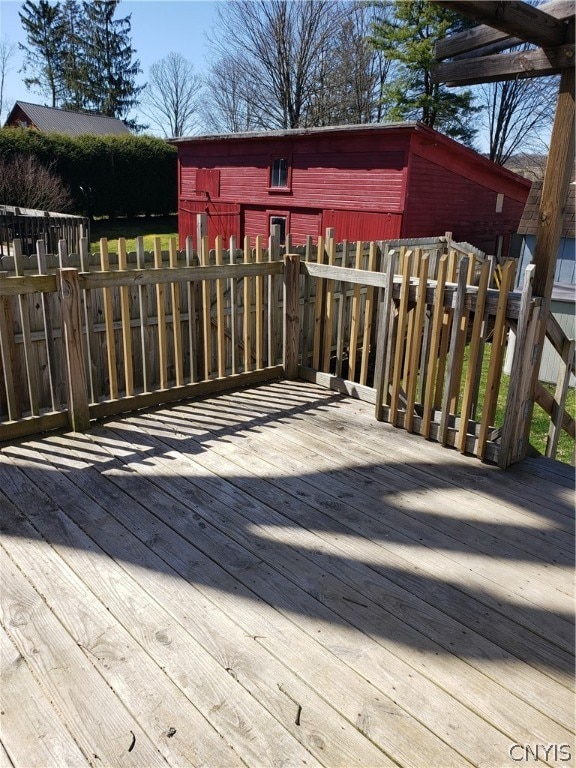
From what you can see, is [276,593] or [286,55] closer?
[276,593]

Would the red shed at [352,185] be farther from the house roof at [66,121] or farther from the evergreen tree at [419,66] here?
the house roof at [66,121]

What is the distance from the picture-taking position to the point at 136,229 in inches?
938

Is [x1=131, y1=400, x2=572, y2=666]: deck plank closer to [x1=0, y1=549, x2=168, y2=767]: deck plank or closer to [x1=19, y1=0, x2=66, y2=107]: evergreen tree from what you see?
[x1=0, y1=549, x2=168, y2=767]: deck plank

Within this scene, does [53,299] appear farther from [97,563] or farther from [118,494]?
[97,563]

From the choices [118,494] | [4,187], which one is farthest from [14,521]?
[4,187]

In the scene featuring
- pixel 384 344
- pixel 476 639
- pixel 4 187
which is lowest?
pixel 476 639

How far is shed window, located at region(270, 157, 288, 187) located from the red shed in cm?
3

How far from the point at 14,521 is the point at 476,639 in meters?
2.28

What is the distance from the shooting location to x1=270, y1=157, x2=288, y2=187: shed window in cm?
1621

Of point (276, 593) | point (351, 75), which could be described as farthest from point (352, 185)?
point (351, 75)

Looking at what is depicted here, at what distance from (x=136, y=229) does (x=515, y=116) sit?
24059mm

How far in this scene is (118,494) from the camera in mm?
3316

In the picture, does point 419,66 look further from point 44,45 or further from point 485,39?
point 44,45

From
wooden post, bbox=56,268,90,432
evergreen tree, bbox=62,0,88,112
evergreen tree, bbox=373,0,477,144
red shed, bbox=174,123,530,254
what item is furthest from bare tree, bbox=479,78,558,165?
wooden post, bbox=56,268,90,432
